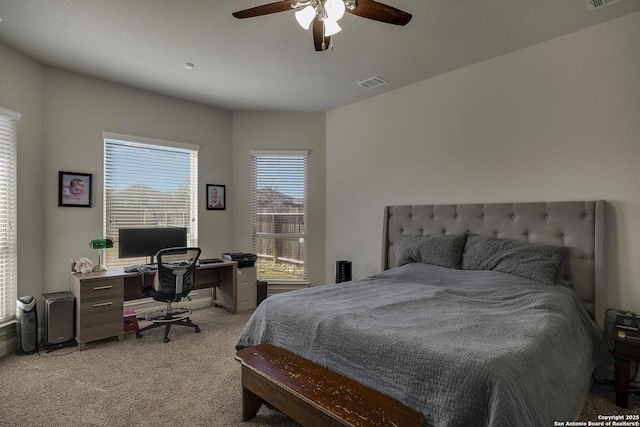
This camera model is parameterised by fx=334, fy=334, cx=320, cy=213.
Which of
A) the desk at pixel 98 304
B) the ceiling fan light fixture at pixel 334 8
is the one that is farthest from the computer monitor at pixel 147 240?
the ceiling fan light fixture at pixel 334 8

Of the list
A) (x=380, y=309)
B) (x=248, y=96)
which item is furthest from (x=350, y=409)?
(x=248, y=96)

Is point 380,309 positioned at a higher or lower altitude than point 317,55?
lower

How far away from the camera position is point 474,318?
1937 mm

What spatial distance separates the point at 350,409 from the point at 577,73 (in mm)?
3138

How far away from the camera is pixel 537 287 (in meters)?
2.47

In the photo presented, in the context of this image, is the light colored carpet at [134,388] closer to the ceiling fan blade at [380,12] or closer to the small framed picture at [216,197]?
the small framed picture at [216,197]

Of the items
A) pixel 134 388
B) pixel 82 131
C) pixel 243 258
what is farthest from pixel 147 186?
pixel 134 388

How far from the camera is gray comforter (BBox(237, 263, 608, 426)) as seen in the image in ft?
4.38

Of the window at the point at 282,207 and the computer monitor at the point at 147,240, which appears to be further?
the window at the point at 282,207

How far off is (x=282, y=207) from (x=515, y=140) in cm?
307

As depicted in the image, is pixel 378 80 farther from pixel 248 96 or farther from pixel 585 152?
pixel 585 152

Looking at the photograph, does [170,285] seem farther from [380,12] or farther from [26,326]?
[380,12]

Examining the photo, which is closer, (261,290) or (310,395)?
(310,395)

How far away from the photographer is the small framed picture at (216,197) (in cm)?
479
